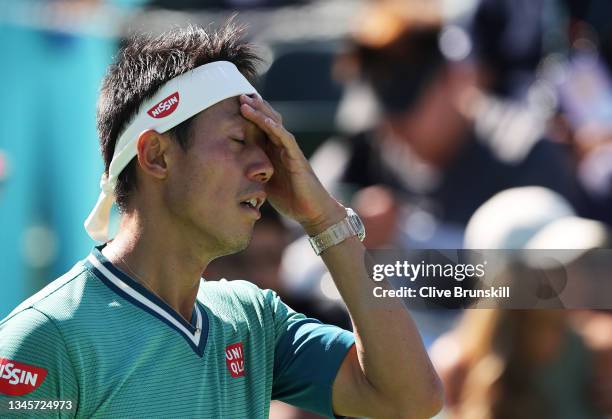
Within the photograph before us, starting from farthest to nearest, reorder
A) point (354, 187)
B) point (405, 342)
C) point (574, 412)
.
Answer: point (354, 187), point (574, 412), point (405, 342)

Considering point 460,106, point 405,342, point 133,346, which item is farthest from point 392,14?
point 133,346

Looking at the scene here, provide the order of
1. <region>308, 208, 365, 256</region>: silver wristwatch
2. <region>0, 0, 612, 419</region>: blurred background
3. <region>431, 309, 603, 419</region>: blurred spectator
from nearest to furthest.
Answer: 1. <region>308, 208, 365, 256</region>: silver wristwatch
2. <region>431, 309, 603, 419</region>: blurred spectator
3. <region>0, 0, 612, 419</region>: blurred background

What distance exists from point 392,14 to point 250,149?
165 centimetres

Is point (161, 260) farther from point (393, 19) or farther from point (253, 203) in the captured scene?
point (393, 19)

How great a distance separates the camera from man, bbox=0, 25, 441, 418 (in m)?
2.32

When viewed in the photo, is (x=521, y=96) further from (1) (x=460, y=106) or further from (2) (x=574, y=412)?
(2) (x=574, y=412)

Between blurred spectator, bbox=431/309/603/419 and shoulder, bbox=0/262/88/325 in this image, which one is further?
blurred spectator, bbox=431/309/603/419

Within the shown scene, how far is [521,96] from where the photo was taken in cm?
415

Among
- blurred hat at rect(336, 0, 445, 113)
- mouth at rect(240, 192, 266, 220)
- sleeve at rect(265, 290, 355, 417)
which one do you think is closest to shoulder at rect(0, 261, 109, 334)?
mouth at rect(240, 192, 266, 220)

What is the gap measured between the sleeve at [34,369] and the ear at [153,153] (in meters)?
0.51

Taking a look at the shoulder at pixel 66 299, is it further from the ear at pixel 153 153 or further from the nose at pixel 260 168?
the nose at pixel 260 168

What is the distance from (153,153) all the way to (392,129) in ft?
6.04


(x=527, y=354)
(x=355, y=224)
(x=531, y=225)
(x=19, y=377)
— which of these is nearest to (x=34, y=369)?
(x=19, y=377)

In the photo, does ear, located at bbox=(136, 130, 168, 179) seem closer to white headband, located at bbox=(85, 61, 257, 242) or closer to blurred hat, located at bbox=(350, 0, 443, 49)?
white headband, located at bbox=(85, 61, 257, 242)
